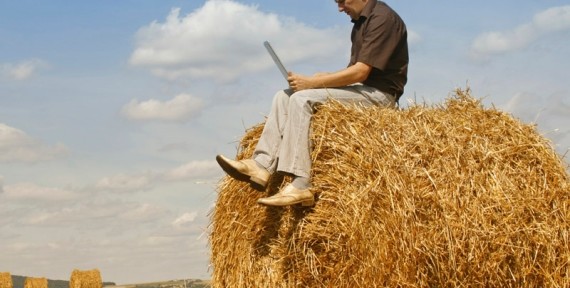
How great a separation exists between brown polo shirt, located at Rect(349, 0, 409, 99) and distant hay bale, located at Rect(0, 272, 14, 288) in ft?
31.5

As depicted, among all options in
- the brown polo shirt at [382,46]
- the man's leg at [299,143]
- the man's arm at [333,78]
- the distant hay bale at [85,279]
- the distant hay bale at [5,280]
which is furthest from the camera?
the distant hay bale at [85,279]

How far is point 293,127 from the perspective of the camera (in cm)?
670

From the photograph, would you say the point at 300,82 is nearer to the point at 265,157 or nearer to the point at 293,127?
the point at 293,127

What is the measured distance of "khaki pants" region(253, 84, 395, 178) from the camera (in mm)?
6578

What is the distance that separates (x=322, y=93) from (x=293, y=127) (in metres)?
0.44

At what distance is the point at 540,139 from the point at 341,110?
1.90m

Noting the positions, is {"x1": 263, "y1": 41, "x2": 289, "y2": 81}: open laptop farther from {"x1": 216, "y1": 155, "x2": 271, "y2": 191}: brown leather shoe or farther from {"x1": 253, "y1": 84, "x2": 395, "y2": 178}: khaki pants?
{"x1": 216, "y1": 155, "x2": 271, "y2": 191}: brown leather shoe

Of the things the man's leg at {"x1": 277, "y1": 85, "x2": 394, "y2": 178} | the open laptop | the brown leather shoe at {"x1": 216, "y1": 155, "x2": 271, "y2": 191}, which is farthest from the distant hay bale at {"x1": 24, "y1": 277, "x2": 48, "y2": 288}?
the man's leg at {"x1": 277, "y1": 85, "x2": 394, "y2": 178}

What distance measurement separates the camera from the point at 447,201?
6.41m

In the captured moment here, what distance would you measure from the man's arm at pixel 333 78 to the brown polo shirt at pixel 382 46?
10cm

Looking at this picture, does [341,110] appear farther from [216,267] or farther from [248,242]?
[216,267]

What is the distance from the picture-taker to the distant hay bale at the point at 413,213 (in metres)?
6.28

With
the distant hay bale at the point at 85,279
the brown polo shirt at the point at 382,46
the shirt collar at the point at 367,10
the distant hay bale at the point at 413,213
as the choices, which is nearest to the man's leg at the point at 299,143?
the distant hay bale at the point at 413,213

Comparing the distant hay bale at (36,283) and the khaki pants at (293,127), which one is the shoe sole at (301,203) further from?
the distant hay bale at (36,283)
